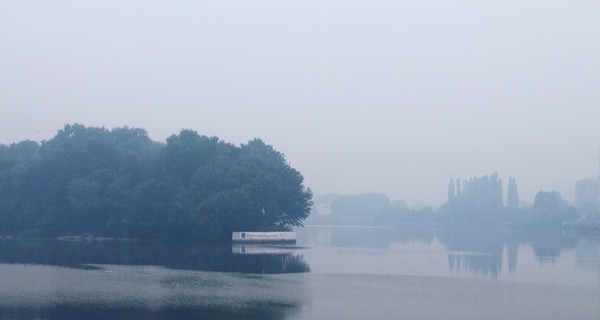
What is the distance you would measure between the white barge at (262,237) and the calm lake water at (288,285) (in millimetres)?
8999

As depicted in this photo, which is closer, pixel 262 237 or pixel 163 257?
pixel 163 257

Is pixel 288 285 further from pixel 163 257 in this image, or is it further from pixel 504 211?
pixel 504 211

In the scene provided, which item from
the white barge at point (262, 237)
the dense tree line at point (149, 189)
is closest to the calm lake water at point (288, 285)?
the white barge at point (262, 237)

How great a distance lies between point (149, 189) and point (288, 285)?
30.4m

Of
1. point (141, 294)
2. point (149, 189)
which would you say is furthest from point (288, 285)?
point (149, 189)

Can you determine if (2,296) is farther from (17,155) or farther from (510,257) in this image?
(17,155)

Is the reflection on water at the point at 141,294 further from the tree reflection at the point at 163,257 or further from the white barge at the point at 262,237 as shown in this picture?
the white barge at the point at 262,237

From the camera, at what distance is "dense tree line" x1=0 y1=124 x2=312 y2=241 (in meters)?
53.7

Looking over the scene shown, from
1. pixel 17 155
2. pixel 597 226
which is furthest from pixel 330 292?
pixel 597 226

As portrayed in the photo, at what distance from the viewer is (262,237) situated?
52.9 meters

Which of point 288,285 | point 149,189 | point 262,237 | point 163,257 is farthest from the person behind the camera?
point 149,189

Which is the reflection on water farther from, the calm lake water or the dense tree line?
the dense tree line

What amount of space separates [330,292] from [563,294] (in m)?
7.33

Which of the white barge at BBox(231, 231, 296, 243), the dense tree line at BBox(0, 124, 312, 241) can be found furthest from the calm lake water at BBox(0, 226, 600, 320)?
the dense tree line at BBox(0, 124, 312, 241)
